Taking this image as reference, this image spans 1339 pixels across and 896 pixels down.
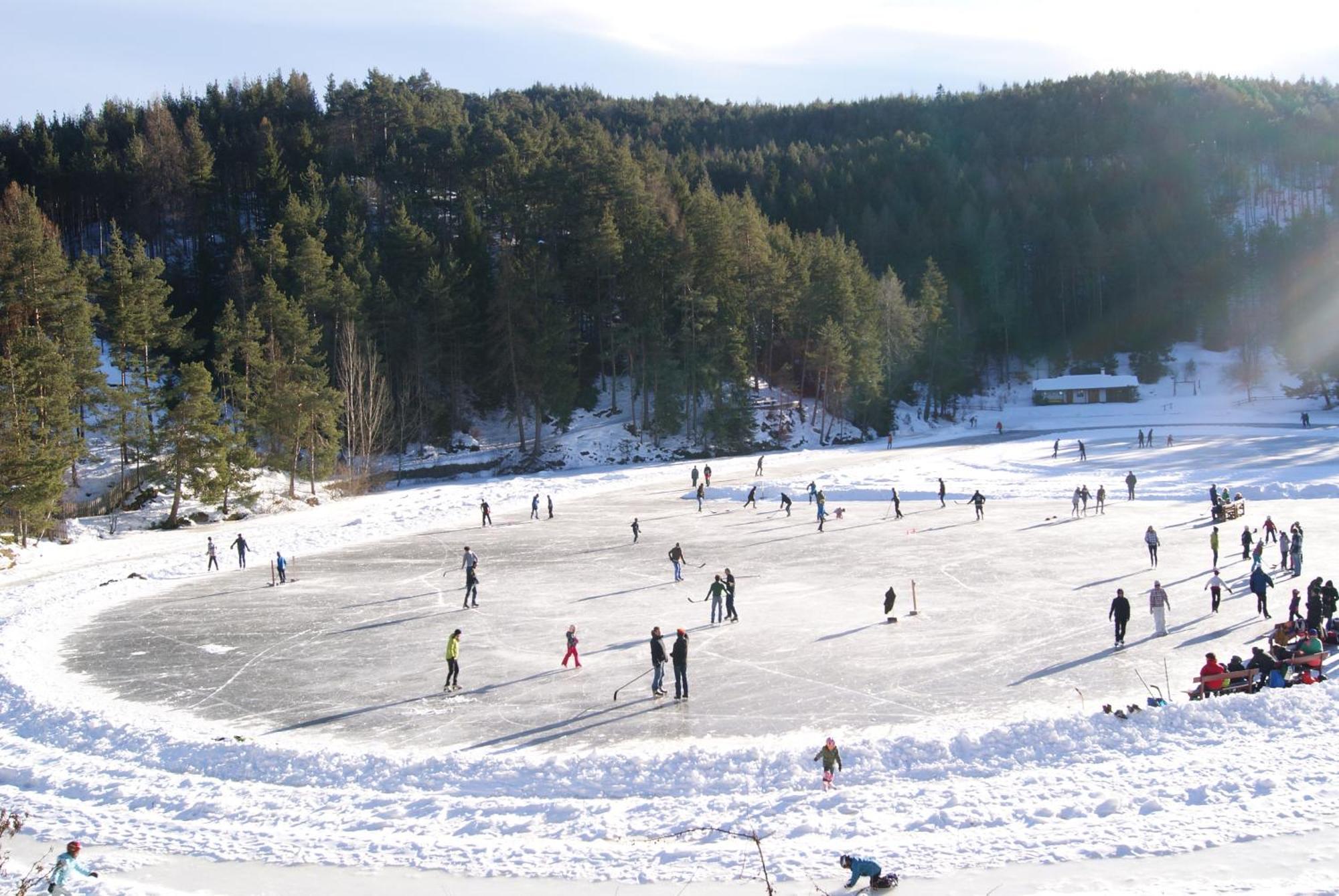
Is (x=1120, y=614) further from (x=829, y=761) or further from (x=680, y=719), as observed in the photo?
(x=680, y=719)

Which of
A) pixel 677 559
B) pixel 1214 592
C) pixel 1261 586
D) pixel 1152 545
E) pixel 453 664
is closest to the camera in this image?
pixel 453 664

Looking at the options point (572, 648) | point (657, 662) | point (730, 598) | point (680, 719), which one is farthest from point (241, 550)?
point (680, 719)

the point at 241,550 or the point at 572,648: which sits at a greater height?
the point at 241,550

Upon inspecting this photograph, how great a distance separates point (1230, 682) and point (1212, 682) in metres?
0.30

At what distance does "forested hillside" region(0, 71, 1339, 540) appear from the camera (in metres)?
48.8

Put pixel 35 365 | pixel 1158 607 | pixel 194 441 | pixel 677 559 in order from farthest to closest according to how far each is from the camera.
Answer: pixel 194 441 < pixel 35 365 < pixel 677 559 < pixel 1158 607

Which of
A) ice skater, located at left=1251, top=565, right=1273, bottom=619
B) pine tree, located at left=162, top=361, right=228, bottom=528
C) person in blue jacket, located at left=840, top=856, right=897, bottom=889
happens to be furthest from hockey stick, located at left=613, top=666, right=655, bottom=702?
pine tree, located at left=162, top=361, right=228, bottom=528

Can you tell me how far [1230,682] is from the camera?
14.3 meters

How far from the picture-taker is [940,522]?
33562mm

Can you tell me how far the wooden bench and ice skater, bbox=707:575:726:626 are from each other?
30.8ft

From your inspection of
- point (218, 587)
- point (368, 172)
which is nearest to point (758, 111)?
point (368, 172)

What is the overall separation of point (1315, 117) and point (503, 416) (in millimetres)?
136709

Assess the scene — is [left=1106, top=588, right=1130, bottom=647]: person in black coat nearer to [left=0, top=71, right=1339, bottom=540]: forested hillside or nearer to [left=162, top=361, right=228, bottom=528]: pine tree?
[left=0, top=71, right=1339, bottom=540]: forested hillside

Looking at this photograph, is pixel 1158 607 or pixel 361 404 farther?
pixel 361 404
